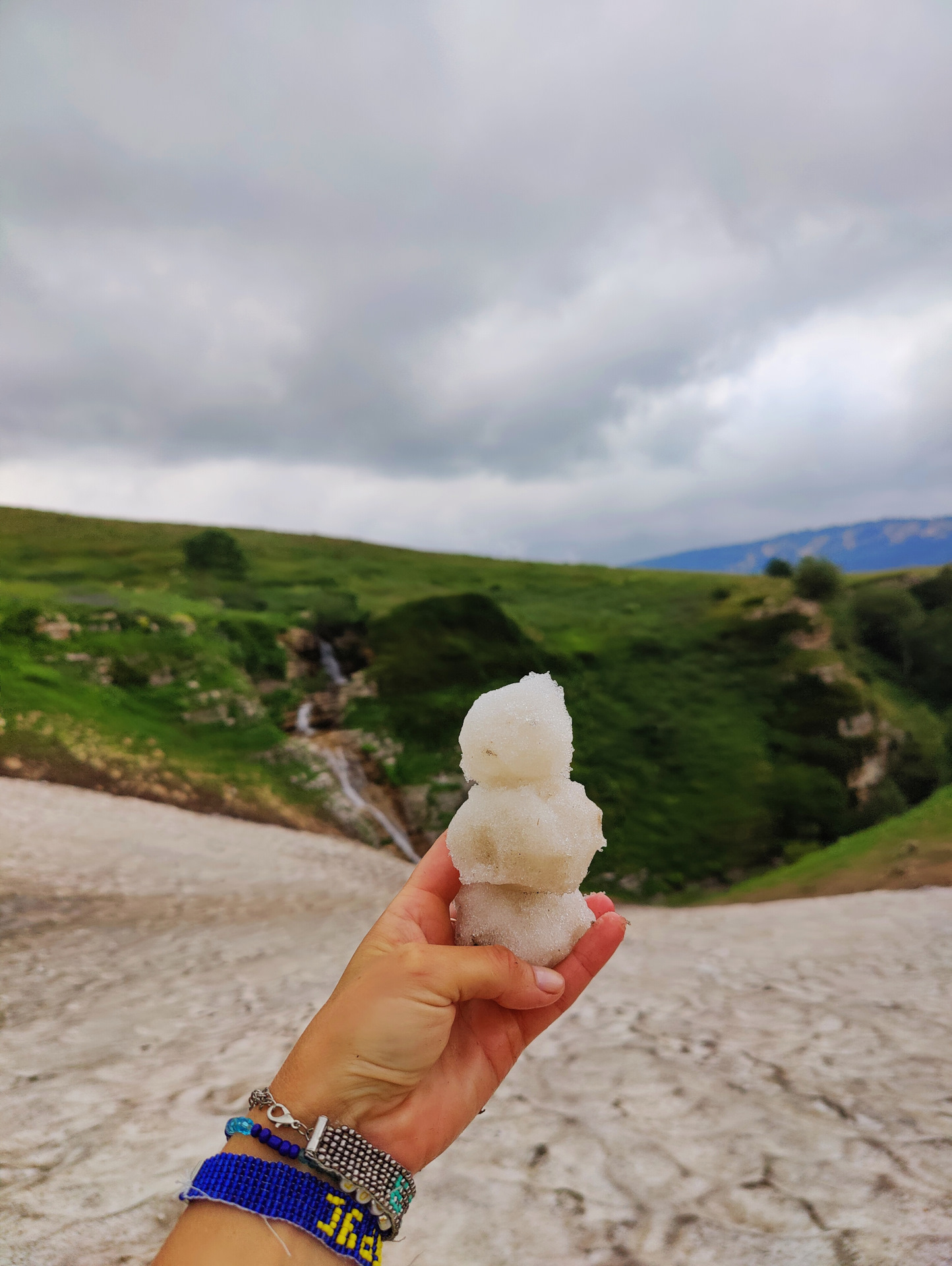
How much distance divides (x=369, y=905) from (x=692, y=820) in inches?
677

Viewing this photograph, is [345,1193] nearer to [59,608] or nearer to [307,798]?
[307,798]

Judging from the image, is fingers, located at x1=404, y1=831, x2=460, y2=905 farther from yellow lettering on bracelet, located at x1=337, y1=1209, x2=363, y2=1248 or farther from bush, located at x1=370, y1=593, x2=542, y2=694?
bush, located at x1=370, y1=593, x2=542, y2=694

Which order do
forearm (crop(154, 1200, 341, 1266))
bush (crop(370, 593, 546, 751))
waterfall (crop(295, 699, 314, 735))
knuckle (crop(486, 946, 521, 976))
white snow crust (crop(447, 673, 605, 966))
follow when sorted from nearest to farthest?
forearm (crop(154, 1200, 341, 1266)) → knuckle (crop(486, 946, 521, 976)) → white snow crust (crop(447, 673, 605, 966)) → waterfall (crop(295, 699, 314, 735)) → bush (crop(370, 593, 546, 751))

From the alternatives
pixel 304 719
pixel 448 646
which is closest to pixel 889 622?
pixel 448 646

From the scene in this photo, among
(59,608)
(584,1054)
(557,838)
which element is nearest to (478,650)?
(59,608)

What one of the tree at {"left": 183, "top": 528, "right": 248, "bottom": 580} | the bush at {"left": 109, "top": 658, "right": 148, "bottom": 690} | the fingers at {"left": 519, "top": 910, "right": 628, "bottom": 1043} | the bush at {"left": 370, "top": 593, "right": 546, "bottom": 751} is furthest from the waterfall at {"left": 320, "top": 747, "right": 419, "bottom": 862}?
the tree at {"left": 183, "top": 528, "right": 248, "bottom": 580}

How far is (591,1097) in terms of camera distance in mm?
5617

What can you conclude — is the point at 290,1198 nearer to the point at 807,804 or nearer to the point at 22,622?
the point at 807,804

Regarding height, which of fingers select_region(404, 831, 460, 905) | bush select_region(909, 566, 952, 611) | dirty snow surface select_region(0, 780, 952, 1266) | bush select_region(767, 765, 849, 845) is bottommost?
bush select_region(767, 765, 849, 845)

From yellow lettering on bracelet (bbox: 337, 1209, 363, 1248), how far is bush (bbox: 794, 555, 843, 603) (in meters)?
46.3

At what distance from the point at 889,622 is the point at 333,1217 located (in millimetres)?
50927

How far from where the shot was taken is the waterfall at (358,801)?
24039 millimetres

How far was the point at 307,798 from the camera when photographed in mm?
24797

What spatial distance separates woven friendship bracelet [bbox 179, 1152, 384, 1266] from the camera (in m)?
2.46
